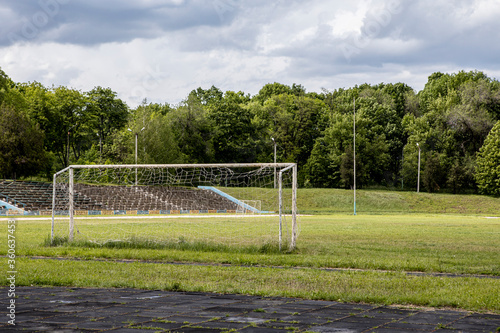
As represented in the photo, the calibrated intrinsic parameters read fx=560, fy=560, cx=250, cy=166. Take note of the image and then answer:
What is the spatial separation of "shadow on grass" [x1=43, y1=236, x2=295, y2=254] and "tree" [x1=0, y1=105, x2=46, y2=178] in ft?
154

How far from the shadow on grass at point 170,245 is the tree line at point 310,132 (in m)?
48.9

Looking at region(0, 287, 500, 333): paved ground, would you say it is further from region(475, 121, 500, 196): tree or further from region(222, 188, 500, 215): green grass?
region(475, 121, 500, 196): tree

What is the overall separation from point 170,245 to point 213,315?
32.8ft

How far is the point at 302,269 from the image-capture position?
41.5 feet

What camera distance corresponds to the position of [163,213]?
153ft

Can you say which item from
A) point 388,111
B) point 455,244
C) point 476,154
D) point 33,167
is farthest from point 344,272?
point 388,111

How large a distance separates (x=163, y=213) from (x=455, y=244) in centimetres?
3050

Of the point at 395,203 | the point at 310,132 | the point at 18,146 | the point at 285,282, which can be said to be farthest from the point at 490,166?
the point at 285,282

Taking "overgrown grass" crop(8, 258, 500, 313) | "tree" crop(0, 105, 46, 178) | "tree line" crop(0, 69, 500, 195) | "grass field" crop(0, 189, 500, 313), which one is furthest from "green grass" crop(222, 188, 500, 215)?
"overgrown grass" crop(8, 258, 500, 313)

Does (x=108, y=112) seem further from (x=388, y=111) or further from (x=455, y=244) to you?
(x=455, y=244)

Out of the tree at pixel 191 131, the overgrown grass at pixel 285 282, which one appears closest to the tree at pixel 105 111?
the tree at pixel 191 131

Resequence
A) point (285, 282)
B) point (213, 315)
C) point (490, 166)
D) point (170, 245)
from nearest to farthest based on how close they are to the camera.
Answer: point (213, 315), point (285, 282), point (170, 245), point (490, 166)

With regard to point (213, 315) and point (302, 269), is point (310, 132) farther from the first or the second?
point (213, 315)

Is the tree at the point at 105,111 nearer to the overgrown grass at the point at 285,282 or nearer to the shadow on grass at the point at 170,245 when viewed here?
the shadow on grass at the point at 170,245
